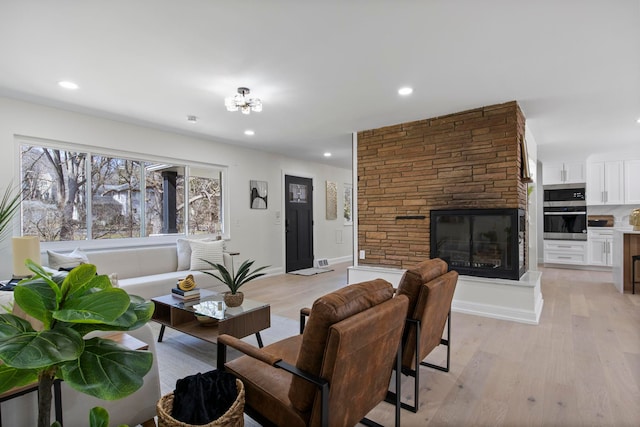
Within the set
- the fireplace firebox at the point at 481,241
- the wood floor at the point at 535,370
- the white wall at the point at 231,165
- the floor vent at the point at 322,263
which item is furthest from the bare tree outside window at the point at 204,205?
the fireplace firebox at the point at 481,241

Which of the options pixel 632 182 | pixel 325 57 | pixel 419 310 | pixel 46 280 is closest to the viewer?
pixel 46 280

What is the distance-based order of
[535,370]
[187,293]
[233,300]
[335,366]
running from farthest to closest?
[187,293], [233,300], [535,370], [335,366]

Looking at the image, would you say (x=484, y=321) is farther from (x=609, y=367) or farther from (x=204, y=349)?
(x=204, y=349)

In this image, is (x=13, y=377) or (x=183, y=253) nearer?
(x=13, y=377)

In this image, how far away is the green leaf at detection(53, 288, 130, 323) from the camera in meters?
0.63

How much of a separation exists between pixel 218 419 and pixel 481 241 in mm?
3536

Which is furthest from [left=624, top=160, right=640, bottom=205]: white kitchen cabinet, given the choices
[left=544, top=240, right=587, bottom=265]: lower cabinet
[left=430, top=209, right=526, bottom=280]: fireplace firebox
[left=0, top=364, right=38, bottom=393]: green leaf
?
[left=0, top=364, right=38, bottom=393]: green leaf

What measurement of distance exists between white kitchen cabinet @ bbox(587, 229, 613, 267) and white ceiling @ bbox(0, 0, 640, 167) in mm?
3259

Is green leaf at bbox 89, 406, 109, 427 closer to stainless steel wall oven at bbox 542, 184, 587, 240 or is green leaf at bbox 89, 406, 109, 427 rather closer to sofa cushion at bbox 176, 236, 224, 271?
sofa cushion at bbox 176, 236, 224, 271

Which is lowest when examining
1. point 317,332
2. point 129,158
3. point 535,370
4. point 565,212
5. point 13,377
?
point 535,370

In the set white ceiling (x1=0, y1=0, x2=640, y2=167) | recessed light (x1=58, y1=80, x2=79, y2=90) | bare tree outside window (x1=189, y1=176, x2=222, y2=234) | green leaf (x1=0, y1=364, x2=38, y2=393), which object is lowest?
green leaf (x1=0, y1=364, x2=38, y2=393)

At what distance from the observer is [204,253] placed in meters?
4.52

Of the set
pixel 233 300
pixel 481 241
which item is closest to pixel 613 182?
pixel 481 241

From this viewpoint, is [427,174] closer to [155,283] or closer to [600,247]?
[155,283]
